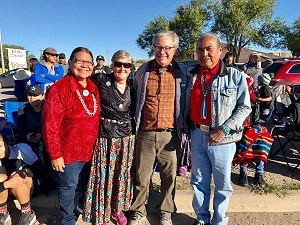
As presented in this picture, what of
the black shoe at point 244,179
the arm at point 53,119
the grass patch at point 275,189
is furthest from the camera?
the black shoe at point 244,179

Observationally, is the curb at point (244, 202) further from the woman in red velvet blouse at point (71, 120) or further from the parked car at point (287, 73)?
the parked car at point (287, 73)

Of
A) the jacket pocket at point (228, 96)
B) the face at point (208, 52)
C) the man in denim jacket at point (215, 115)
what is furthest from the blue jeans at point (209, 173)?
the face at point (208, 52)


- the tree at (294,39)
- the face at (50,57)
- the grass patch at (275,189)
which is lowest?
the grass patch at (275,189)

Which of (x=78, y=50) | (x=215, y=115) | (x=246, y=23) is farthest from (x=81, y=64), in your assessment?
(x=246, y=23)

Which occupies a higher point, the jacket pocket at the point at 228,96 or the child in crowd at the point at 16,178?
the jacket pocket at the point at 228,96

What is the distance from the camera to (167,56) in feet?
7.45

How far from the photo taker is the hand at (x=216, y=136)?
6.80ft

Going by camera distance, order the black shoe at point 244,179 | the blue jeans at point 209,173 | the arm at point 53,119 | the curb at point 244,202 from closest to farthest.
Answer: the arm at point 53,119 < the blue jeans at point 209,173 < the curb at point 244,202 < the black shoe at point 244,179

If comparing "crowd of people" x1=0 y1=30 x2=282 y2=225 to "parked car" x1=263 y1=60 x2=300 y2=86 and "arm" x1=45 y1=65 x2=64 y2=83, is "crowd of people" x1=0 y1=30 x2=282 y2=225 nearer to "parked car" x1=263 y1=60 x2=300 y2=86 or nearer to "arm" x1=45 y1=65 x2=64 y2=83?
"arm" x1=45 y1=65 x2=64 y2=83

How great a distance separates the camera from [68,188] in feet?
7.54

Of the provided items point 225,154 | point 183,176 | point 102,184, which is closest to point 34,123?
point 102,184

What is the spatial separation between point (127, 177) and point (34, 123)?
4.82 ft

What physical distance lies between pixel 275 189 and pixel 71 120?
8.18 feet

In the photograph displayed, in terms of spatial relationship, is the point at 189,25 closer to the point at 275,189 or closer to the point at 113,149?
the point at 275,189
